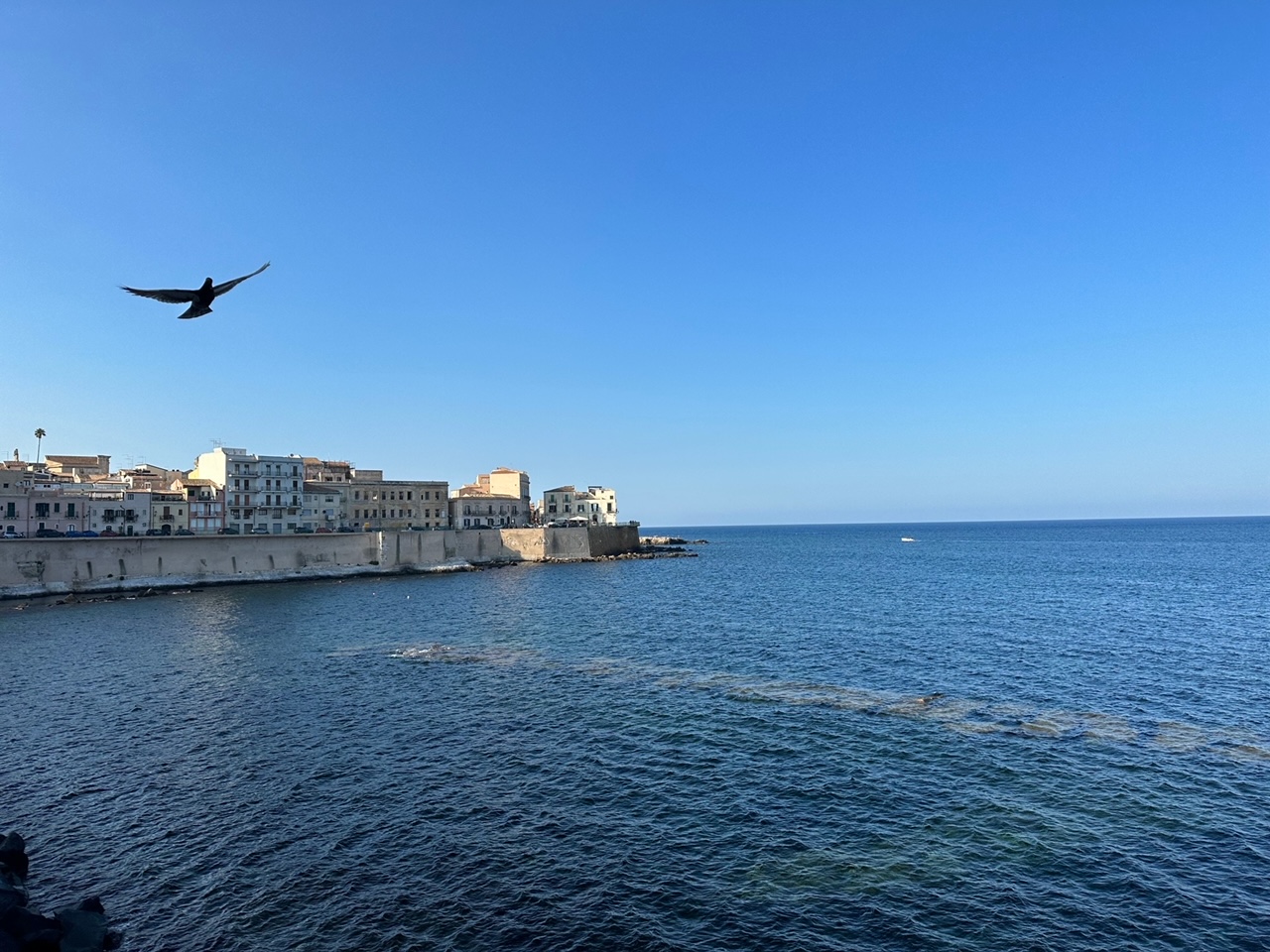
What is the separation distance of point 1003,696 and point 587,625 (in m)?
30.1

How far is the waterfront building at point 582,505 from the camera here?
536ft

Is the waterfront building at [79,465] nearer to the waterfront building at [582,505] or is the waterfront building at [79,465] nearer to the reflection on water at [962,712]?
the waterfront building at [582,505]

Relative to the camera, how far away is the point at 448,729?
2923 centimetres

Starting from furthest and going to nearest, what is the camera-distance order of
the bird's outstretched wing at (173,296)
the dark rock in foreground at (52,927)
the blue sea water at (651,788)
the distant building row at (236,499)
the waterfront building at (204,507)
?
the waterfront building at (204,507), the distant building row at (236,499), the blue sea water at (651,788), the dark rock in foreground at (52,927), the bird's outstretched wing at (173,296)

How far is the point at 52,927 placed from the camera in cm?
1499

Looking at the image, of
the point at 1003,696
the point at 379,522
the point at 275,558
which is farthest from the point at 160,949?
the point at 379,522

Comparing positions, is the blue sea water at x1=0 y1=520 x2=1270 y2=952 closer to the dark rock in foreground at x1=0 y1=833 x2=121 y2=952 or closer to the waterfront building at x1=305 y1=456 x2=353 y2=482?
the dark rock in foreground at x1=0 y1=833 x2=121 y2=952

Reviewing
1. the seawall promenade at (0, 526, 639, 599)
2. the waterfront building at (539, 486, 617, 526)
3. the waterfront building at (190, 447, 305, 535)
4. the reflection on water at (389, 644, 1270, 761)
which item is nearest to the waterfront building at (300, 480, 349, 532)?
the waterfront building at (190, 447, 305, 535)

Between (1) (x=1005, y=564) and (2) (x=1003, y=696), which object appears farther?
(1) (x=1005, y=564)

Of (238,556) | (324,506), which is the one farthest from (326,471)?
(238,556)

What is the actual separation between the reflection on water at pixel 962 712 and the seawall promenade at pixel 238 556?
5512cm

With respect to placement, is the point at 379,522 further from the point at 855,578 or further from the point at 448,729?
the point at 448,729

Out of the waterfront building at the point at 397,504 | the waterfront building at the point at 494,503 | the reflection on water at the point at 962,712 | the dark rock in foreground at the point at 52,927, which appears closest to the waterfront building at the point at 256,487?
the waterfront building at the point at 397,504

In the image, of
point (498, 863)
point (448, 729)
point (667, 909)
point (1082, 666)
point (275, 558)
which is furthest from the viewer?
point (275, 558)
